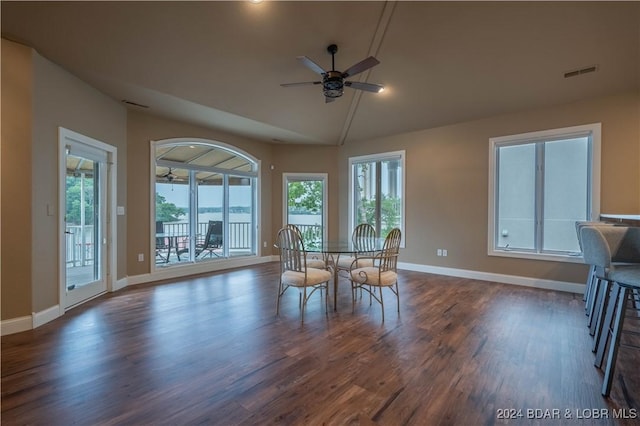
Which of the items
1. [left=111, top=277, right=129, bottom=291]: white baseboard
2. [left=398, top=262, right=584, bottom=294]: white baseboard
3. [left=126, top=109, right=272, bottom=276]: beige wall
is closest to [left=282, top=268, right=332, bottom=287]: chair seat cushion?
[left=111, top=277, right=129, bottom=291]: white baseboard

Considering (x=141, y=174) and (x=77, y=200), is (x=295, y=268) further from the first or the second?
(x=141, y=174)

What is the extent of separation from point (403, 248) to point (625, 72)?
3966 millimetres

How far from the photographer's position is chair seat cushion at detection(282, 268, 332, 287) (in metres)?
3.24

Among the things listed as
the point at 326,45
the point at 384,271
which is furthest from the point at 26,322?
the point at 326,45

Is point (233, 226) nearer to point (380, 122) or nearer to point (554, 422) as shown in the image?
point (380, 122)

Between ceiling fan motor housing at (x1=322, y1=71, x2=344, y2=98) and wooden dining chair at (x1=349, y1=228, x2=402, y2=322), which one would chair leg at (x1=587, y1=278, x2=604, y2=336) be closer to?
wooden dining chair at (x1=349, y1=228, x2=402, y2=322)

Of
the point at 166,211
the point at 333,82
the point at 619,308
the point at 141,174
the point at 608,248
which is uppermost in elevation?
the point at 333,82

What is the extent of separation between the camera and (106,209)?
4.27 m

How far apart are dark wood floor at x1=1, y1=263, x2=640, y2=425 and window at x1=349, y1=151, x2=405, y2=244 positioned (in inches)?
110

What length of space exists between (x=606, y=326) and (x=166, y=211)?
5.81 m

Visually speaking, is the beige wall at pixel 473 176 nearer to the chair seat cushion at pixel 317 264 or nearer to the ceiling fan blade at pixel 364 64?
the chair seat cushion at pixel 317 264

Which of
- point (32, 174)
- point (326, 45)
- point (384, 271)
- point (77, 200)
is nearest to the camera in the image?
point (32, 174)

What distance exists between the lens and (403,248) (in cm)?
598

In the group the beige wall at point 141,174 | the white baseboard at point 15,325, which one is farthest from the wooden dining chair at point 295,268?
the beige wall at point 141,174
